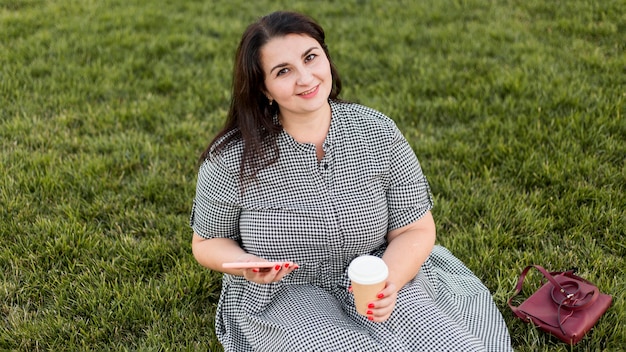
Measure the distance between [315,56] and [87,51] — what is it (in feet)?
12.0

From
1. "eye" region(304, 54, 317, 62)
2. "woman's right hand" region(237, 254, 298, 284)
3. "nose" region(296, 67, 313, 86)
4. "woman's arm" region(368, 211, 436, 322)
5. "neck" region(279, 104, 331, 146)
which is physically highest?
"eye" region(304, 54, 317, 62)

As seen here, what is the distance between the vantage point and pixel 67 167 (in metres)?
4.19

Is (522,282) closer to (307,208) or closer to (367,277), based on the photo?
(307,208)

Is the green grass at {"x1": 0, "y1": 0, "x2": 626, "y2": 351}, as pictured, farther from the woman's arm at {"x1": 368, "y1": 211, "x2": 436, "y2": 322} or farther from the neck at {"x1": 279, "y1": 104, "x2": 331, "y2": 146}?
the neck at {"x1": 279, "y1": 104, "x2": 331, "y2": 146}

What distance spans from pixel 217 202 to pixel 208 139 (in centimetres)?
201

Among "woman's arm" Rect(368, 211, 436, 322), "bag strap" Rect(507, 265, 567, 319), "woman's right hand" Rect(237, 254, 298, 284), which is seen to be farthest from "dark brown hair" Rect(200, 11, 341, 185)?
"bag strap" Rect(507, 265, 567, 319)

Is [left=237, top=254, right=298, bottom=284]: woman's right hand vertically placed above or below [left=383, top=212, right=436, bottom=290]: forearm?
above

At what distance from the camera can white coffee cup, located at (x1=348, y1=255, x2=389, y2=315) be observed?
7.11 feet

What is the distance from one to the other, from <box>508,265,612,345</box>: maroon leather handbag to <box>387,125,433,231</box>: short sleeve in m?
0.69

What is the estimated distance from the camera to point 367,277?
2.16 m

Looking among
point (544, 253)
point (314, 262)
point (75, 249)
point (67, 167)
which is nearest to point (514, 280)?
point (544, 253)

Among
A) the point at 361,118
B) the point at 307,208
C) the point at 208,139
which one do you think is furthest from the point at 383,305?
the point at 208,139

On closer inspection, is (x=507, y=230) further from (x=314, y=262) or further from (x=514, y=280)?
(x=314, y=262)

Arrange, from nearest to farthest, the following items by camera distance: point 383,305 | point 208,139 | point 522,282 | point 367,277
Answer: point 367,277, point 383,305, point 522,282, point 208,139
